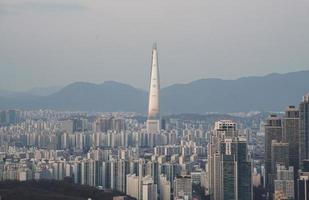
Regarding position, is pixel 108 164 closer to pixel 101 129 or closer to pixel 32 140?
pixel 32 140

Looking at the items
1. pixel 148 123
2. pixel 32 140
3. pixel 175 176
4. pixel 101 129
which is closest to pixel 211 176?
pixel 175 176

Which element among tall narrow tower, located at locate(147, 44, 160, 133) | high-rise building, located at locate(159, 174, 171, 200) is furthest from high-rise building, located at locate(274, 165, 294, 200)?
tall narrow tower, located at locate(147, 44, 160, 133)

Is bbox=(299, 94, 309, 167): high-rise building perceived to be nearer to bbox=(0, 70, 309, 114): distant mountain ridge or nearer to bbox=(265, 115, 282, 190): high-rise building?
bbox=(265, 115, 282, 190): high-rise building

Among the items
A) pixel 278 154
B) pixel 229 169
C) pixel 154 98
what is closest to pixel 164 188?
pixel 229 169

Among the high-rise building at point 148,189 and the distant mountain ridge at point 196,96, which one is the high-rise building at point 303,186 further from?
the distant mountain ridge at point 196,96

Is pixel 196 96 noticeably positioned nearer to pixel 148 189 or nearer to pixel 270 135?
pixel 270 135

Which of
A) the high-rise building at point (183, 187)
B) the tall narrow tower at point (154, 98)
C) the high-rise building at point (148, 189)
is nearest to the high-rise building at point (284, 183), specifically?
the high-rise building at point (183, 187)
